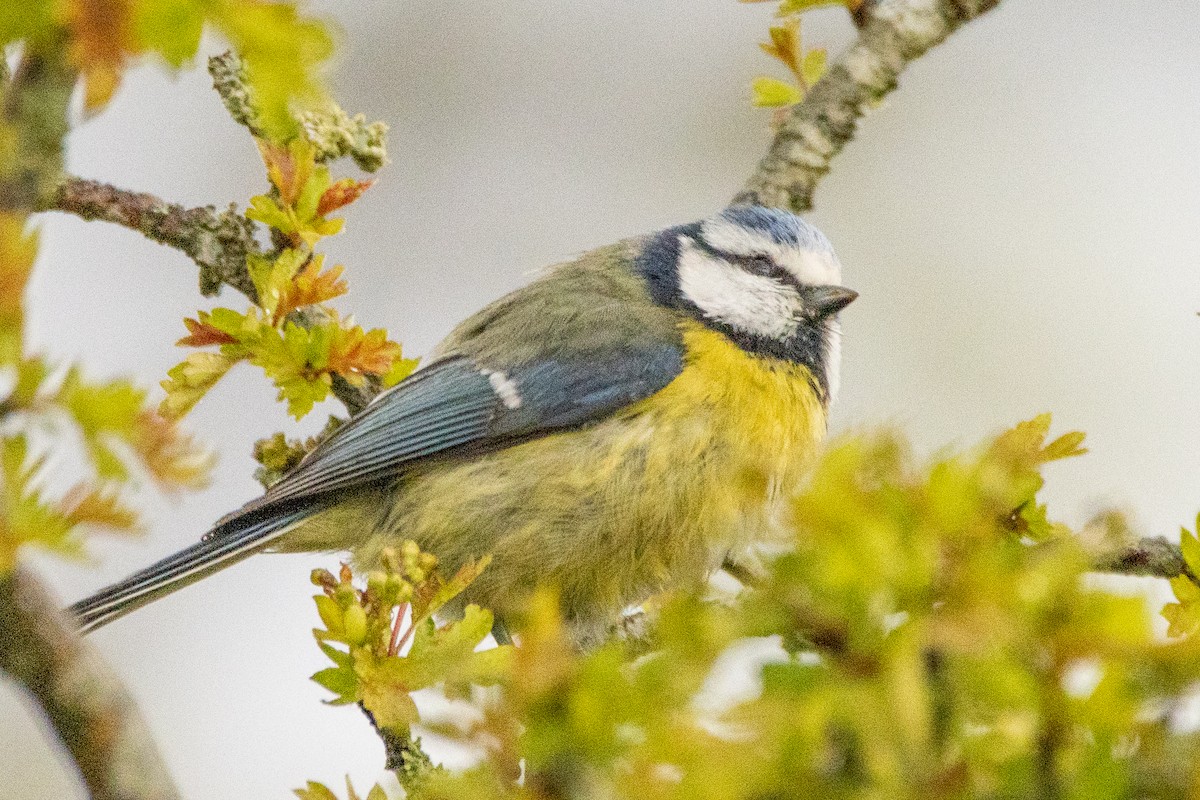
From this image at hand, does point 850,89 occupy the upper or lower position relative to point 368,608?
upper

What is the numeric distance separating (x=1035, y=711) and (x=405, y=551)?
2.38 feet

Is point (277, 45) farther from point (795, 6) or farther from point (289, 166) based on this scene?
point (795, 6)

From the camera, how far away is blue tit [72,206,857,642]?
1.85 m

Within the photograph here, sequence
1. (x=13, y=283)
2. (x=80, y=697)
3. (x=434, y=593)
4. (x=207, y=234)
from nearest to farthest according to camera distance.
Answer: (x=13, y=283)
(x=80, y=697)
(x=434, y=593)
(x=207, y=234)

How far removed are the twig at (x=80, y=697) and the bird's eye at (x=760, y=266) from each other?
166 centimetres

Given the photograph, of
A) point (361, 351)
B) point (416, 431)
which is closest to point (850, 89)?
point (416, 431)

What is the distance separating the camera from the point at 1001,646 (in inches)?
20.1

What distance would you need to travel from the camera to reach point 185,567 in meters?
1.87

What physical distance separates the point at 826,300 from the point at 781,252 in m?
0.11

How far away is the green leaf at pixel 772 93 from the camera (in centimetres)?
204

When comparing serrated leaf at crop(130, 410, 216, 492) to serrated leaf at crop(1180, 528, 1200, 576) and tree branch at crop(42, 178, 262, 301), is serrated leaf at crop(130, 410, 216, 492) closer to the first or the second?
serrated leaf at crop(1180, 528, 1200, 576)

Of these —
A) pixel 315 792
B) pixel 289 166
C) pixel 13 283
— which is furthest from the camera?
pixel 289 166

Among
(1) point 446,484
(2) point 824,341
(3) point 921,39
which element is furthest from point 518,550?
(3) point 921,39

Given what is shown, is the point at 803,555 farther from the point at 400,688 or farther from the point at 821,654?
the point at 400,688
